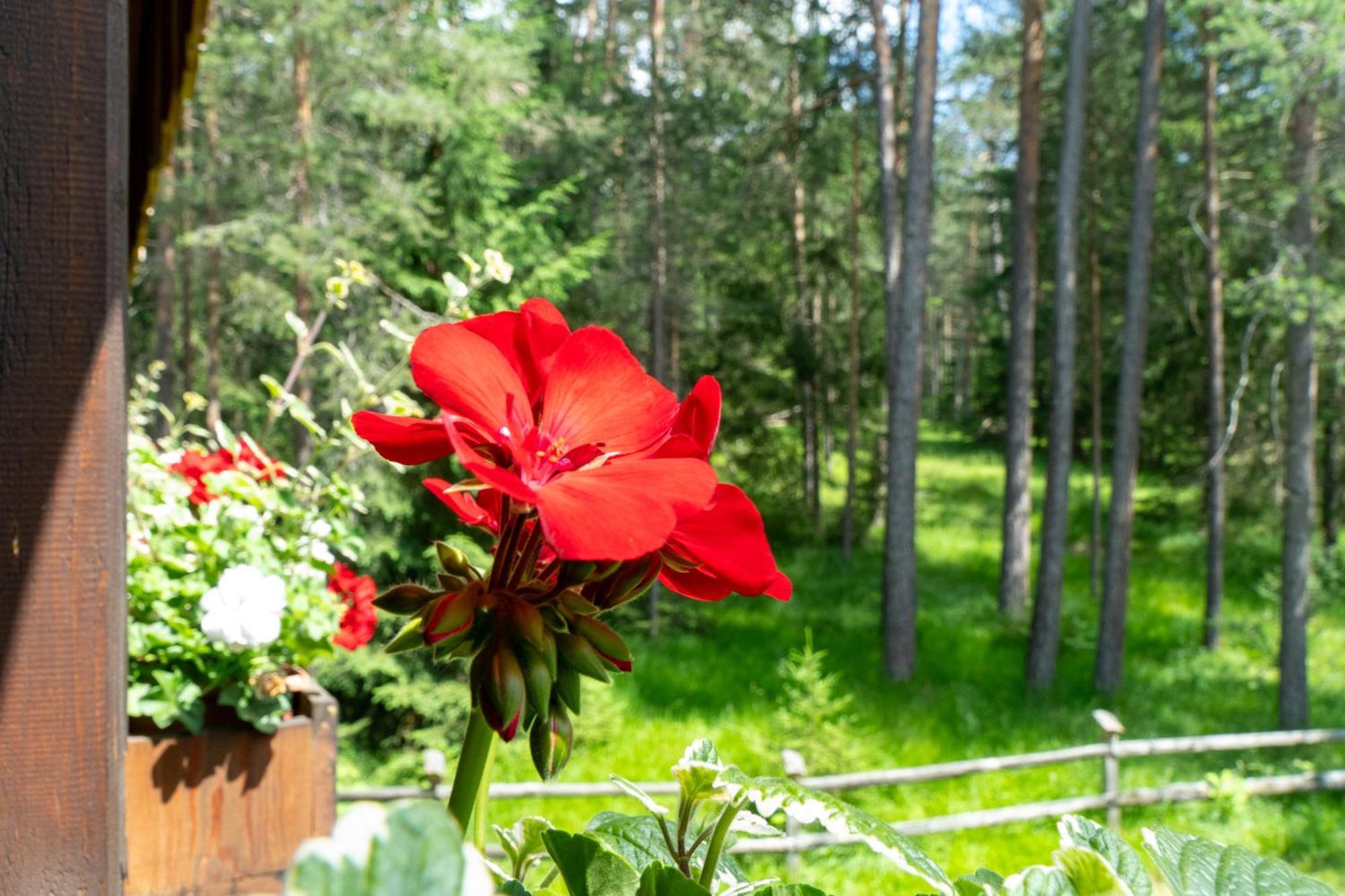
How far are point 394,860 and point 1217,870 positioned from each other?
358mm

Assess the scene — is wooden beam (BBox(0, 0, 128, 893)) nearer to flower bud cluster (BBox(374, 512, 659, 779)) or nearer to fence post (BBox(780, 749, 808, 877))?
flower bud cluster (BBox(374, 512, 659, 779))

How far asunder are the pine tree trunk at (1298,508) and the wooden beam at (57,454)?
1023cm

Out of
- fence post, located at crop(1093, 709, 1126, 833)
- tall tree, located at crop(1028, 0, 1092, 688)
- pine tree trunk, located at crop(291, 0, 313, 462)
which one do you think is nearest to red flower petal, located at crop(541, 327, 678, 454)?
fence post, located at crop(1093, 709, 1126, 833)

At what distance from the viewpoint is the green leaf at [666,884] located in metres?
0.42

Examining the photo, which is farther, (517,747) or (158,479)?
(517,747)

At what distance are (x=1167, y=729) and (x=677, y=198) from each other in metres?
8.64

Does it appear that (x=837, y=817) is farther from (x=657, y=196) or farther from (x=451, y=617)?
(x=657, y=196)

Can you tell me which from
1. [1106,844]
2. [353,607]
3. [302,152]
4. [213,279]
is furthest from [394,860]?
[213,279]

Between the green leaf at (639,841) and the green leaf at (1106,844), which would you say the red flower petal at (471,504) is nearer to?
the green leaf at (639,841)

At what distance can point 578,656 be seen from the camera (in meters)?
0.45

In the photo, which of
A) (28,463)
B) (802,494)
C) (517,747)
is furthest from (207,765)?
(802,494)

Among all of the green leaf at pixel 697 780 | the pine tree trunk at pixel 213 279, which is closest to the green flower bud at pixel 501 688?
the green leaf at pixel 697 780

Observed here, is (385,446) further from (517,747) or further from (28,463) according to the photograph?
(517,747)

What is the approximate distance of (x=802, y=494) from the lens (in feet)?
61.6
